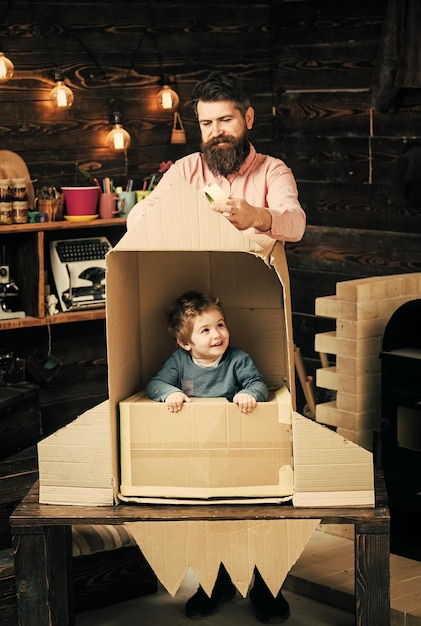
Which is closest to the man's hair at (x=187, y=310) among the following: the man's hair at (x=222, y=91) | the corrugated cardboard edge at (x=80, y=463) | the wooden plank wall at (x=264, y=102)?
the corrugated cardboard edge at (x=80, y=463)

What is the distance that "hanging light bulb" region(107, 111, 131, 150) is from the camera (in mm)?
5289

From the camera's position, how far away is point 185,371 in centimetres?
294

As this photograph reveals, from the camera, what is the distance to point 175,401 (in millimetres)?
2711

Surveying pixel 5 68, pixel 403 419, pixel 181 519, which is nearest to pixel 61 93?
pixel 5 68

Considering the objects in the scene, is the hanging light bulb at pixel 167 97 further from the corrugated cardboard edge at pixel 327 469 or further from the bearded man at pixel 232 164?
the corrugated cardboard edge at pixel 327 469

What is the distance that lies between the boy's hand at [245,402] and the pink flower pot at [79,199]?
2616 millimetres

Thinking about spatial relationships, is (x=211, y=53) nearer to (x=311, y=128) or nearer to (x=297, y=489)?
(x=311, y=128)

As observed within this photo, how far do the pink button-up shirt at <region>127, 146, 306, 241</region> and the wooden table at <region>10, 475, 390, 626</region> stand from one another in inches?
30.1

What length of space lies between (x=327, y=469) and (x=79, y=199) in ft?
9.04

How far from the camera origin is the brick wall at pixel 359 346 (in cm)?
417

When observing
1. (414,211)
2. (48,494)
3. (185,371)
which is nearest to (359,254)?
(414,211)

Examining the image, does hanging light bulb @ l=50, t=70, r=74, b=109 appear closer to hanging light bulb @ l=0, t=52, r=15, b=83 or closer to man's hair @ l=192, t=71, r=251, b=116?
hanging light bulb @ l=0, t=52, r=15, b=83

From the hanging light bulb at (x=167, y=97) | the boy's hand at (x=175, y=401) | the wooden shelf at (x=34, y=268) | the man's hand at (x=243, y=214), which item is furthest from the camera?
the hanging light bulb at (x=167, y=97)

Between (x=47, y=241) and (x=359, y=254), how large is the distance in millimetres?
1515
